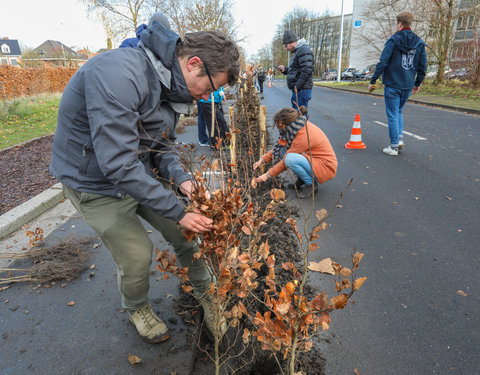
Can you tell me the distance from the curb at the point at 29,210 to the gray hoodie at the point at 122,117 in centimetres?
260

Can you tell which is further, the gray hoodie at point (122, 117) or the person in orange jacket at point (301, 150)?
the person in orange jacket at point (301, 150)

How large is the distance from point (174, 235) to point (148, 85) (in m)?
0.95

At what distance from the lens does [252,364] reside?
6.54 ft

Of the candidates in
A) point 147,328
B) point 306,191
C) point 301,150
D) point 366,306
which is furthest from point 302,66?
point 147,328

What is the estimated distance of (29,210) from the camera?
13.1 feet

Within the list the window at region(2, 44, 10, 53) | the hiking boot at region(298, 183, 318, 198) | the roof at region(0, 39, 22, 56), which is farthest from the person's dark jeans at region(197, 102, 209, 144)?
the window at region(2, 44, 10, 53)

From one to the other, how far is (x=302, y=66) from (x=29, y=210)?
5.71 meters

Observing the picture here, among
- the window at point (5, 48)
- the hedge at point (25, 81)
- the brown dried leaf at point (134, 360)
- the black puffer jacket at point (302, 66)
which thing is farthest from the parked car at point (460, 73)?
the window at point (5, 48)

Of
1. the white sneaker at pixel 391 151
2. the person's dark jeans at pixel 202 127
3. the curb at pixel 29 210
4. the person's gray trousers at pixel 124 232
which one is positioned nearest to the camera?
the person's gray trousers at pixel 124 232

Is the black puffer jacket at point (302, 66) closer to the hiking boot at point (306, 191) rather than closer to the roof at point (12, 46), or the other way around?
the hiking boot at point (306, 191)

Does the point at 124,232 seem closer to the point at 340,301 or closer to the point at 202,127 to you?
the point at 340,301

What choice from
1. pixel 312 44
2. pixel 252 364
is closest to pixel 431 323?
pixel 252 364

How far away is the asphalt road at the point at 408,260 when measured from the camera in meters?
2.00

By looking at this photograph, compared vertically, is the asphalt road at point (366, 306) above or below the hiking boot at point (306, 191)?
below
